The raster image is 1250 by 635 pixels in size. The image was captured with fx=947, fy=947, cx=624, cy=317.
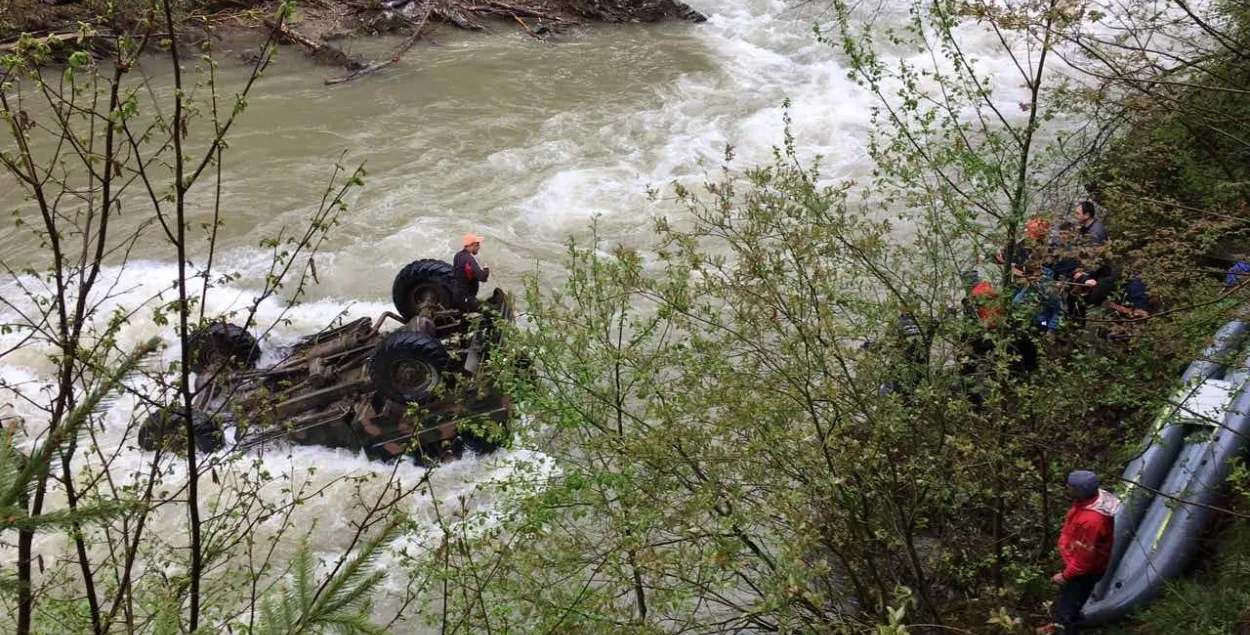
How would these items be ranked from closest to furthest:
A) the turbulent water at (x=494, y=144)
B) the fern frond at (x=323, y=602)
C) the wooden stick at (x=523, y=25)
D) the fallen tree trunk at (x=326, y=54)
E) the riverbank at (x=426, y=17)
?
the fern frond at (x=323, y=602) → the turbulent water at (x=494, y=144) → the fallen tree trunk at (x=326, y=54) → the riverbank at (x=426, y=17) → the wooden stick at (x=523, y=25)

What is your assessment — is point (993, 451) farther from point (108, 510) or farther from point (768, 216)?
point (108, 510)

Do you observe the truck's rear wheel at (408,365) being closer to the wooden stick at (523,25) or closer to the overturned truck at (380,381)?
the overturned truck at (380,381)

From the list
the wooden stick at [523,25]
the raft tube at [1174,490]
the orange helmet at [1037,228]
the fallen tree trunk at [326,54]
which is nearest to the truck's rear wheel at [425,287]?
the orange helmet at [1037,228]

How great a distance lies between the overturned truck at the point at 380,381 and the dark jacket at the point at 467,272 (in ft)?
0.61

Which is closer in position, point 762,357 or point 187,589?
point 187,589

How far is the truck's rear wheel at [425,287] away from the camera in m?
9.13

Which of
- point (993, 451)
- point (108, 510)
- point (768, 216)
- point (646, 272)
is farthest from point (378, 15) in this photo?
point (108, 510)

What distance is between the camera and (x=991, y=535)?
578 cm

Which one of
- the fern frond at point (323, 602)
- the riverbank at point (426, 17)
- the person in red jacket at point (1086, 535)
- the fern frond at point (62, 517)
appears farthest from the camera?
the riverbank at point (426, 17)

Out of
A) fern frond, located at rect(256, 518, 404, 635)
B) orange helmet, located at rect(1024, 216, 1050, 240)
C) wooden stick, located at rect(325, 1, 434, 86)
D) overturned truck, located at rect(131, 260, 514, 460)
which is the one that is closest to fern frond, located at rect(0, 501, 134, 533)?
fern frond, located at rect(256, 518, 404, 635)

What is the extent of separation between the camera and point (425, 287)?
9.27 m

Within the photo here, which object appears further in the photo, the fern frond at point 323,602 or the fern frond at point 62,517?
the fern frond at point 323,602

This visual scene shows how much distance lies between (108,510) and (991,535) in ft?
16.7

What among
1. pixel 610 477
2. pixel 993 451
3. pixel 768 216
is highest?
pixel 768 216
